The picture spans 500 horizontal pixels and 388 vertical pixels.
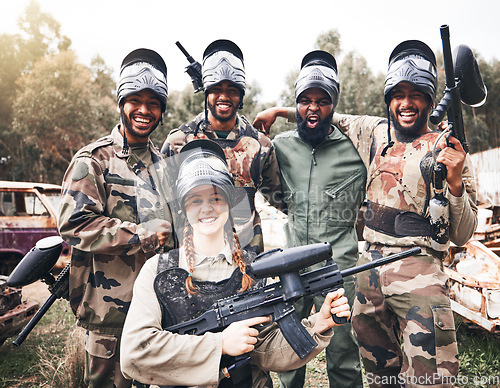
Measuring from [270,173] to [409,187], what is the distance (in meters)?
1.22

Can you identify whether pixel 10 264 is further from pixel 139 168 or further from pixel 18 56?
pixel 18 56

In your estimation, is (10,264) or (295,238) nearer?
(295,238)

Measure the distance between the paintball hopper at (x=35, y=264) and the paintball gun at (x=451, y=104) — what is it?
264 centimetres

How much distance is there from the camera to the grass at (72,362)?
4172 millimetres

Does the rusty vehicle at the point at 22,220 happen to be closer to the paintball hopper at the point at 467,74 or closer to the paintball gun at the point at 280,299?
the paintball gun at the point at 280,299

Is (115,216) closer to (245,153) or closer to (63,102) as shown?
(245,153)

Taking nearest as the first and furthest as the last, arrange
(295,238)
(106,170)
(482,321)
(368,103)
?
1. (106,170)
2. (295,238)
3. (482,321)
4. (368,103)

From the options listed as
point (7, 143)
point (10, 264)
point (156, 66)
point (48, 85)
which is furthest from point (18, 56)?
point (156, 66)

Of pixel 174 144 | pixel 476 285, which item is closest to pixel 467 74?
pixel 174 144

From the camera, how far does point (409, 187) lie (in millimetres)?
3016

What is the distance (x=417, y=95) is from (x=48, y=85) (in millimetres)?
19719

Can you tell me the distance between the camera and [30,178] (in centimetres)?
2242

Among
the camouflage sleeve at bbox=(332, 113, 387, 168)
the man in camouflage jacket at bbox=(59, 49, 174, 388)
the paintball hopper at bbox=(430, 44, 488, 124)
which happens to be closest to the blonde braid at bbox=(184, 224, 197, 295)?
the man in camouflage jacket at bbox=(59, 49, 174, 388)

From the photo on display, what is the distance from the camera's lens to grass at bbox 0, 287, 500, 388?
4.17m
